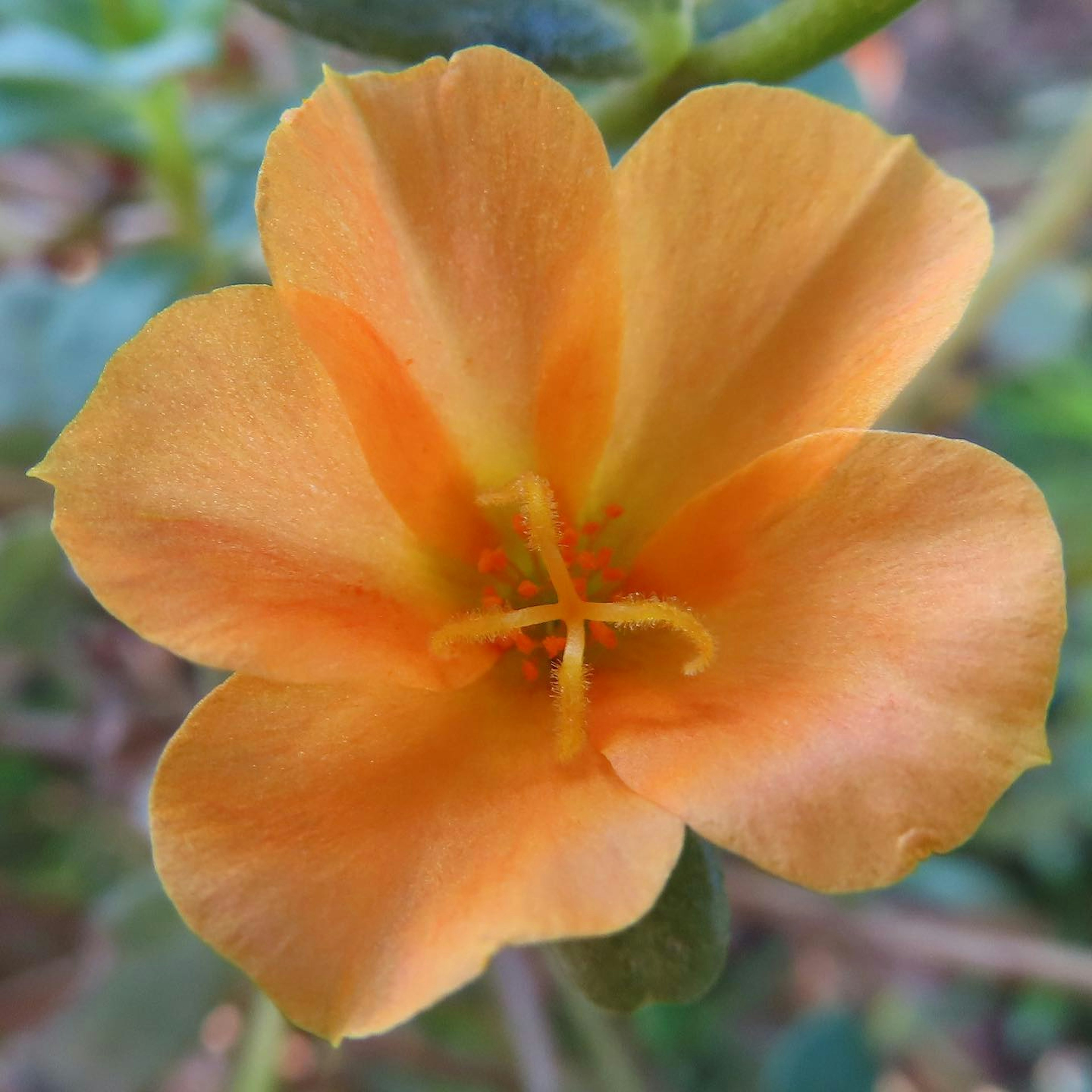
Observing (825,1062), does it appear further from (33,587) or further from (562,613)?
(33,587)

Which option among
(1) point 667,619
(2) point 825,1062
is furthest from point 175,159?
(2) point 825,1062

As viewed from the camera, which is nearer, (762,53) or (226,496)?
(226,496)

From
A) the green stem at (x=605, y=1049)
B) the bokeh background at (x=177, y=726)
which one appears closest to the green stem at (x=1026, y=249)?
the bokeh background at (x=177, y=726)

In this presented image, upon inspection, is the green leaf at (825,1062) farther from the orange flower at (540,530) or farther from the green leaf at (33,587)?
the green leaf at (33,587)

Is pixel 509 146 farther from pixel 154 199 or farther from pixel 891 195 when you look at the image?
pixel 154 199

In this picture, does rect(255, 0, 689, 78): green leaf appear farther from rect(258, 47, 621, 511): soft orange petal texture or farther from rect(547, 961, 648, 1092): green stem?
rect(547, 961, 648, 1092): green stem

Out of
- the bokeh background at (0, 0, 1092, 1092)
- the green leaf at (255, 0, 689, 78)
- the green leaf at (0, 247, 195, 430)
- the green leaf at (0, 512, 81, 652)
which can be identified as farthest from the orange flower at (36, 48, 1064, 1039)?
the green leaf at (0, 512, 81, 652)

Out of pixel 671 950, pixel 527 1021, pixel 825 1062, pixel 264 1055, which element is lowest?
pixel 825 1062
